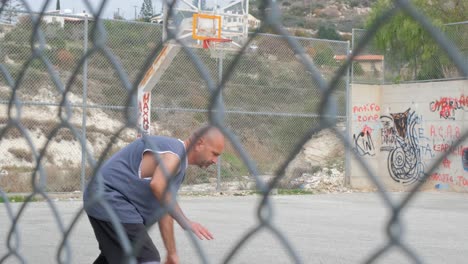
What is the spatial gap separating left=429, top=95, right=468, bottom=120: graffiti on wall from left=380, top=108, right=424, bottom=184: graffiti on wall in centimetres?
53

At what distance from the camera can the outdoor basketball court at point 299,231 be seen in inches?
293

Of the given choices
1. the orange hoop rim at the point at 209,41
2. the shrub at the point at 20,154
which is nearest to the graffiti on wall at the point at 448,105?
the orange hoop rim at the point at 209,41

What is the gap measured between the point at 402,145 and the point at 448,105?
1.53 meters

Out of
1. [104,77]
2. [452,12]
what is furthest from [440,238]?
[452,12]

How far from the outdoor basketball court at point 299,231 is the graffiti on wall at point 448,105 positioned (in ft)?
7.22

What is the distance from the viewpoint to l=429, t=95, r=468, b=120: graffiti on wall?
1695 cm

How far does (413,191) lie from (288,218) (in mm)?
10563

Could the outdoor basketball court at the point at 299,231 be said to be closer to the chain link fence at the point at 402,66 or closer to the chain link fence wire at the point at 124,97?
the chain link fence wire at the point at 124,97

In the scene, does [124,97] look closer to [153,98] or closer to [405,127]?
[153,98]

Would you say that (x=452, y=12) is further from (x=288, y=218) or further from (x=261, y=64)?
(x=288, y=218)

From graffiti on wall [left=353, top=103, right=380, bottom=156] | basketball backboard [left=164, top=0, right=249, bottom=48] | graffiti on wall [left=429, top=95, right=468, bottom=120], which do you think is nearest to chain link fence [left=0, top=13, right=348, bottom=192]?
basketball backboard [left=164, top=0, right=249, bottom=48]

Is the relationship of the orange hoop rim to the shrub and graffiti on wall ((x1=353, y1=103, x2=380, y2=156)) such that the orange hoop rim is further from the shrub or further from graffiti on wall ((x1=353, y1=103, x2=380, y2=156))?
graffiti on wall ((x1=353, y1=103, x2=380, y2=156))

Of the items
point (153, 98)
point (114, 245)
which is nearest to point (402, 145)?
point (153, 98)

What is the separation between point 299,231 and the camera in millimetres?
9805
